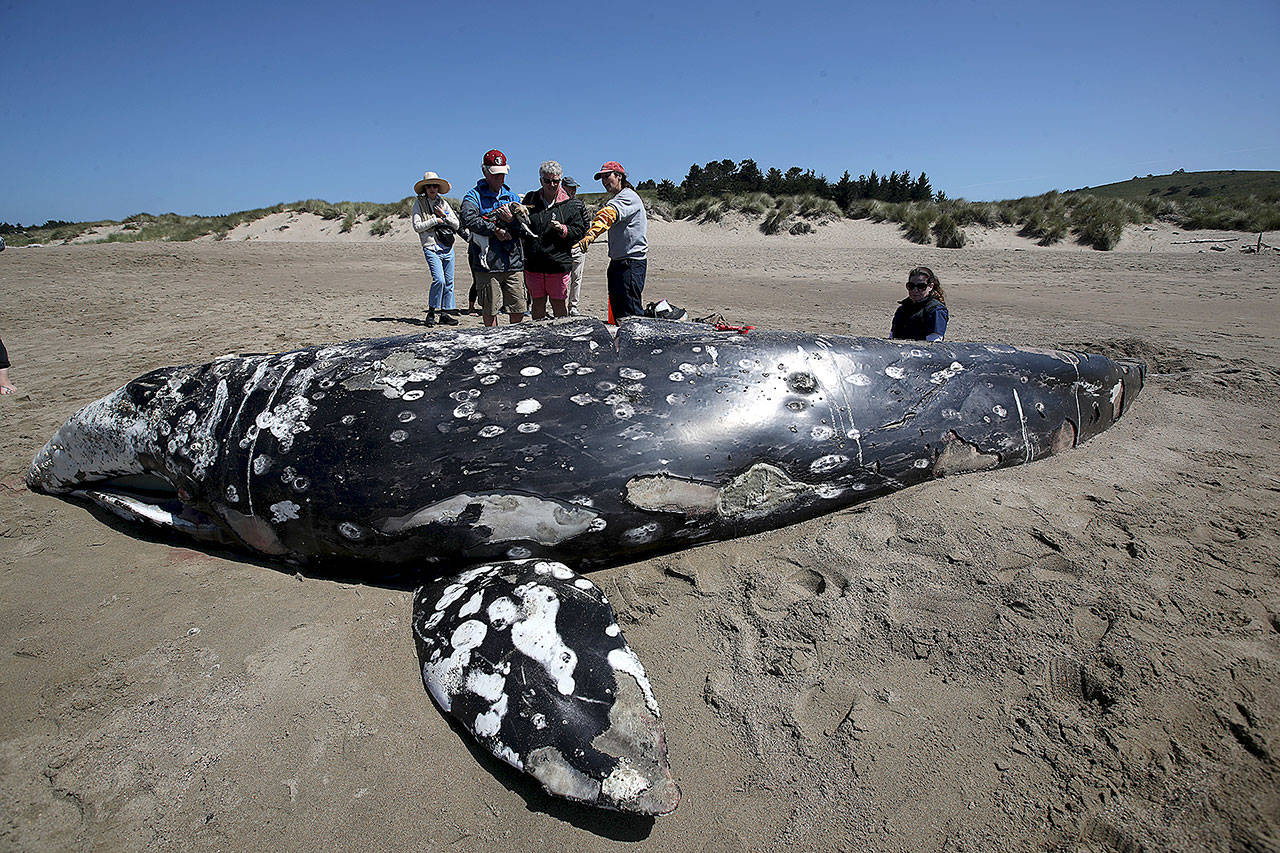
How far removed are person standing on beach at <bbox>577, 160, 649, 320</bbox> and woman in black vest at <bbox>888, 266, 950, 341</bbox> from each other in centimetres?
251

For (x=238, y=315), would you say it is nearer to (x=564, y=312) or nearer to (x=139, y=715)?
(x=564, y=312)

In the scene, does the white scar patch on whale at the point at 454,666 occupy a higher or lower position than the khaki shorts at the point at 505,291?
lower

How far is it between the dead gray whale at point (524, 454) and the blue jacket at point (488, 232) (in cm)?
346

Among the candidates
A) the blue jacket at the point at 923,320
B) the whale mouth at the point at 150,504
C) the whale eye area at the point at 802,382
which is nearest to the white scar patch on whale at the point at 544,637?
the whale eye area at the point at 802,382

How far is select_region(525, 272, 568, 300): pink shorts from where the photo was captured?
20.3 ft

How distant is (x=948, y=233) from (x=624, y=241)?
47.3ft

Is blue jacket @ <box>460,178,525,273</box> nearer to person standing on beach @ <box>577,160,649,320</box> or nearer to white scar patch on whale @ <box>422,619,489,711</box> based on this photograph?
person standing on beach @ <box>577,160,649,320</box>

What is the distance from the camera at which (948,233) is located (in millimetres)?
17078

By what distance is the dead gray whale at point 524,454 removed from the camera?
244 cm

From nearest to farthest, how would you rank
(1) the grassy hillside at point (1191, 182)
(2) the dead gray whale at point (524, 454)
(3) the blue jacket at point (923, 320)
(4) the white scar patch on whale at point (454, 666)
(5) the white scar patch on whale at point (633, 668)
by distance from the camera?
(5) the white scar patch on whale at point (633, 668), (4) the white scar patch on whale at point (454, 666), (2) the dead gray whale at point (524, 454), (3) the blue jacket at point (923, 320), (1) the grassy hillside at point (1191, 182)

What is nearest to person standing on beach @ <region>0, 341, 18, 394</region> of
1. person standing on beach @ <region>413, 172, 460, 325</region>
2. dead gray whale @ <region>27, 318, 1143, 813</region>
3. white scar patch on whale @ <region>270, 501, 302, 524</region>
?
dead gray whale @ <region>27, 318, 1143, 813</region>

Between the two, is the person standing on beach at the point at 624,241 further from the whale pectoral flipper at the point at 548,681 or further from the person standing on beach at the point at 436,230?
the whale pectoral flipper at the point at 548,681

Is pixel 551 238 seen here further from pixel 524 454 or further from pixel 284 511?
pixel 284 511

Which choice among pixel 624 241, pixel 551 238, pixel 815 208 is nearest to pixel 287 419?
pixel 551 238
